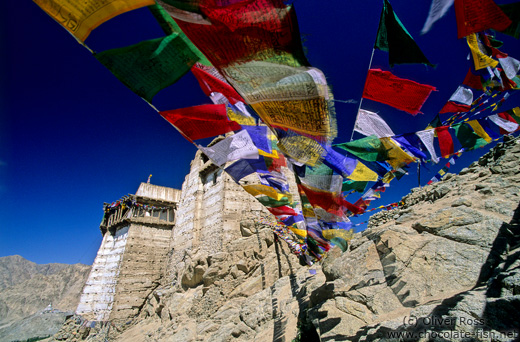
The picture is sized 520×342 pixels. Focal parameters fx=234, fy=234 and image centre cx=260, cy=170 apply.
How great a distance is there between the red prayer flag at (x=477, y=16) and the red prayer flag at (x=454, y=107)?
3566 millimetres

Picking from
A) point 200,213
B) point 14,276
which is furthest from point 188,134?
point 14,276

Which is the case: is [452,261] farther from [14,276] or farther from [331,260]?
[14,276]

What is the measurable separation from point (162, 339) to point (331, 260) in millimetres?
10679

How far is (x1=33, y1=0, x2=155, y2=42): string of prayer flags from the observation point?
2.90 metres

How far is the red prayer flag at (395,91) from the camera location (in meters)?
5.19

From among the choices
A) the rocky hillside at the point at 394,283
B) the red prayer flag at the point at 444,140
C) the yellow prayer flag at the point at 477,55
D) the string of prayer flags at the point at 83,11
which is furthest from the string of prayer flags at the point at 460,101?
the string of prayer flags at the point at 83,11

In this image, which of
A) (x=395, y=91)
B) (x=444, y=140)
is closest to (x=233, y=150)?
(x=395, y=91)

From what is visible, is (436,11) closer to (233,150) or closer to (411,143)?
(411,143)

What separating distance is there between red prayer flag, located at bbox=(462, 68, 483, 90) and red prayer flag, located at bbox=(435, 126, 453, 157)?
50.2 inches

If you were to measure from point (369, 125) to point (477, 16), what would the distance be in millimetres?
2645

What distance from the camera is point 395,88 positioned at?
209 inches

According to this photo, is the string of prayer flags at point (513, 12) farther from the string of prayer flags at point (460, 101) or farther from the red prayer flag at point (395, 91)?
the string of prayer flags at point (460, 101)

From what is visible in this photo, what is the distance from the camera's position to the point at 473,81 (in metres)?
6.77

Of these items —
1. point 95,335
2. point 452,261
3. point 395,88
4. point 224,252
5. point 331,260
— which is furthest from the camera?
point 95,335
